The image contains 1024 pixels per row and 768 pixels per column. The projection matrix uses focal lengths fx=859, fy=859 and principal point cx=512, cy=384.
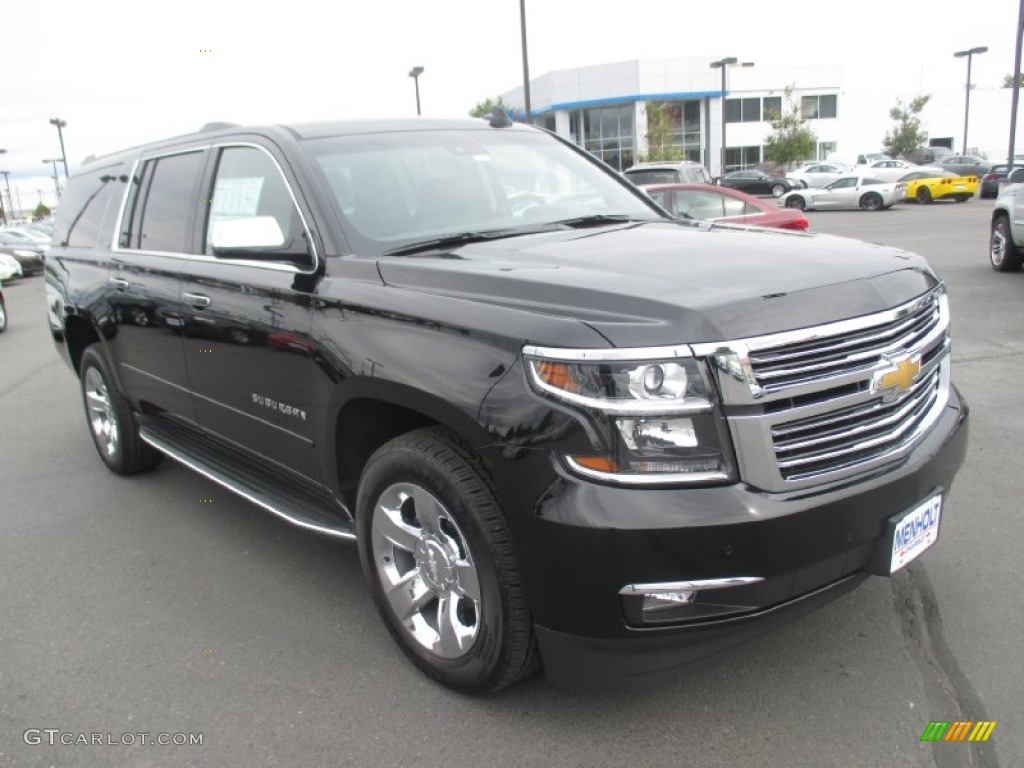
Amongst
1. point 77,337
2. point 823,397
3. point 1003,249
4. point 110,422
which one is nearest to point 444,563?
point 823,397

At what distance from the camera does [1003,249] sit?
11789 mm

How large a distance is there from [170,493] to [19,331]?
10.2 m

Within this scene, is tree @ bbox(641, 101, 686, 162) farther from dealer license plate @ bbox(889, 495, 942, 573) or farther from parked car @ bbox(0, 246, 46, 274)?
dealer license plate @ bbox(889, 495, 942, 573)

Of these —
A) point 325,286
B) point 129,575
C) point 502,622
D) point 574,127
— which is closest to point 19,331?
point 129,575

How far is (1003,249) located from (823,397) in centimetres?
1124

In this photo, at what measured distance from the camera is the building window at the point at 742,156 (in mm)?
64875

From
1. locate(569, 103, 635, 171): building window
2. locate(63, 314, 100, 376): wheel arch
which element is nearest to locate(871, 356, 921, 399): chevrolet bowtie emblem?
locate(63, 314, 100, 376): wheel arch

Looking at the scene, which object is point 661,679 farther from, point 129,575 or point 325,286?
point 129,575

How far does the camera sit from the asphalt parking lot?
8.70ft

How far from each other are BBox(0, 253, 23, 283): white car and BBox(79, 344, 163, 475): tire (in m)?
18.3

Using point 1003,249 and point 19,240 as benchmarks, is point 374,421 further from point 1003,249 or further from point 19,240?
point 19,240

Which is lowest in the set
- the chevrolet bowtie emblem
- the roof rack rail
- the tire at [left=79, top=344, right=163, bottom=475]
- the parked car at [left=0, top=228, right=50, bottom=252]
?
the parked car at [left=0, top=228, right=50, bottom=252]

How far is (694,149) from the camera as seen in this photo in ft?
209

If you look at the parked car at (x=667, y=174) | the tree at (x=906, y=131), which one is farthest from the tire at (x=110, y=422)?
the tree at (x=906, y=131)
